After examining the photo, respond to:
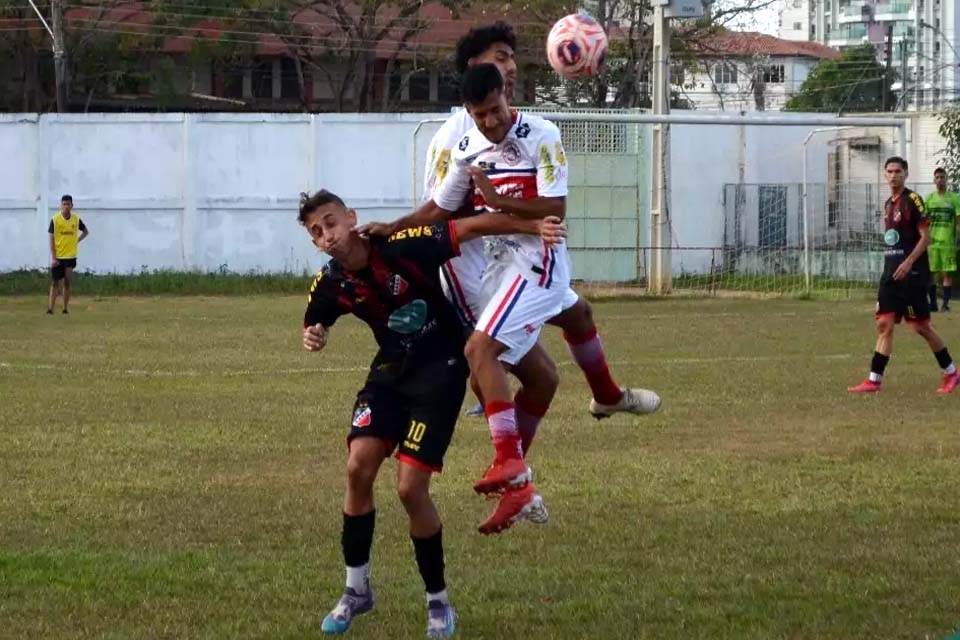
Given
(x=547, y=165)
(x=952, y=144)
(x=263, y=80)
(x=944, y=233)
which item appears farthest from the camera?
(x=263, y=80)

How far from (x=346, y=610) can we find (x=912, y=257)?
9882mm

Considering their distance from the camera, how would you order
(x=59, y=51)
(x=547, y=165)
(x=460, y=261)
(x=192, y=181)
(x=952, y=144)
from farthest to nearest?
(x=59, y=51), (x=192, y=181), (x=952, y=144), (x=460, y=261), (x=547, y=165)

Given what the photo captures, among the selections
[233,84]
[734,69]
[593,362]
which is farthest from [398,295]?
[233,84]

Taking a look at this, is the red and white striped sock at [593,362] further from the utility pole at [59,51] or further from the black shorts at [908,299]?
the utility pole at [59,51]

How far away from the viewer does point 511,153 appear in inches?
296

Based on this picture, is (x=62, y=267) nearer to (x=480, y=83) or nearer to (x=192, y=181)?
(x=192, y=181)

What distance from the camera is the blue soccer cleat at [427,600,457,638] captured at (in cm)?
612

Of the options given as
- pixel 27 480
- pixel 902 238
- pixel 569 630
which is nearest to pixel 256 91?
pixel 902 238

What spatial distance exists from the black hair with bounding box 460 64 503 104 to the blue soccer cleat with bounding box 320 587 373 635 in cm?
226

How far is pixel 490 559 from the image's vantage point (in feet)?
25.0

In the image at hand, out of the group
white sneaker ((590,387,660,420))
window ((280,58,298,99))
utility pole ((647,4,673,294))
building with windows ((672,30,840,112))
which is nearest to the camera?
white sneaker ((590,387,660,420))

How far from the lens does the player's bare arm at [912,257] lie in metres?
14.8

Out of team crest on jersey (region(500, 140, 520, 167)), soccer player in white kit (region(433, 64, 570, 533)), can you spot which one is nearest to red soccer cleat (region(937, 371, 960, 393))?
soccer player in white kit (region(433, 64, 570, 533))

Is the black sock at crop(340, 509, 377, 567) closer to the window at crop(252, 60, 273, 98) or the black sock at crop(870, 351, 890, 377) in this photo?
the black sock at crop(870, 351, 890, 377)
